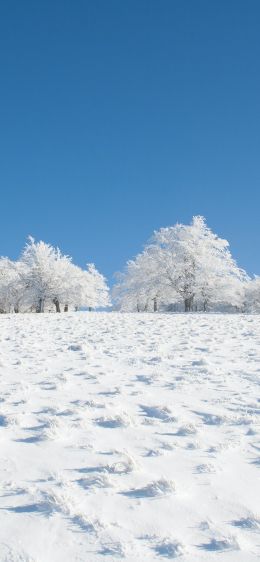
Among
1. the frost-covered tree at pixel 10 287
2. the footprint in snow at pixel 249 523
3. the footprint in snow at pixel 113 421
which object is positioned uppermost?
the frost-covered tree at pixel 10 287

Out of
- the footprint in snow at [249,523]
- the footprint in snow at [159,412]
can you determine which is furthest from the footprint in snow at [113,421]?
the footprint in snow at [249,523]

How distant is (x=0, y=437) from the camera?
567 centimetres

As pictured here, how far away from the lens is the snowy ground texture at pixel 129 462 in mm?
3586

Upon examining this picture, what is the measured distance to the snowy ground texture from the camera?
3.59m

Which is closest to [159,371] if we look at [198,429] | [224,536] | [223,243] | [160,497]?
[198,429]

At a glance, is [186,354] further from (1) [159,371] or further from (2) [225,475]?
(2) [225,475]

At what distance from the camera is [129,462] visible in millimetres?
A: 4883

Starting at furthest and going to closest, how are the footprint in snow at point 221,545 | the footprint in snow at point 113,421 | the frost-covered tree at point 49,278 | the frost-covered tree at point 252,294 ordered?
the frost-covered tree at point 252,294
the frost-covered tree at point 49,278
the footprint in snow at point 113,421
the footprint in snow at point 221,545

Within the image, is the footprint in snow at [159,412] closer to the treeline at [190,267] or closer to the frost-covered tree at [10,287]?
the treeline at [190,267]

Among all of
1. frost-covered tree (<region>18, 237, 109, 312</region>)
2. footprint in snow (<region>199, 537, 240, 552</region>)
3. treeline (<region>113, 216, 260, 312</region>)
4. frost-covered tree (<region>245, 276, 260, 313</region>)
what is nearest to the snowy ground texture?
footprint in snow (<region>199, 537, 240, 552</region>)

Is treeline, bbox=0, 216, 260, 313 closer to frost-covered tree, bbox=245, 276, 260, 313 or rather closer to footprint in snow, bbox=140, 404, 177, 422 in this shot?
frost-covered tree, bbox=245, 276, 260, 313

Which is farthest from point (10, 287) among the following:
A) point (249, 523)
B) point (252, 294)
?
point (249, 523)

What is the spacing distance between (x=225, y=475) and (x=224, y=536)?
1.15 meters

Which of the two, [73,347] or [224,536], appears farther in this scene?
[73,347]
